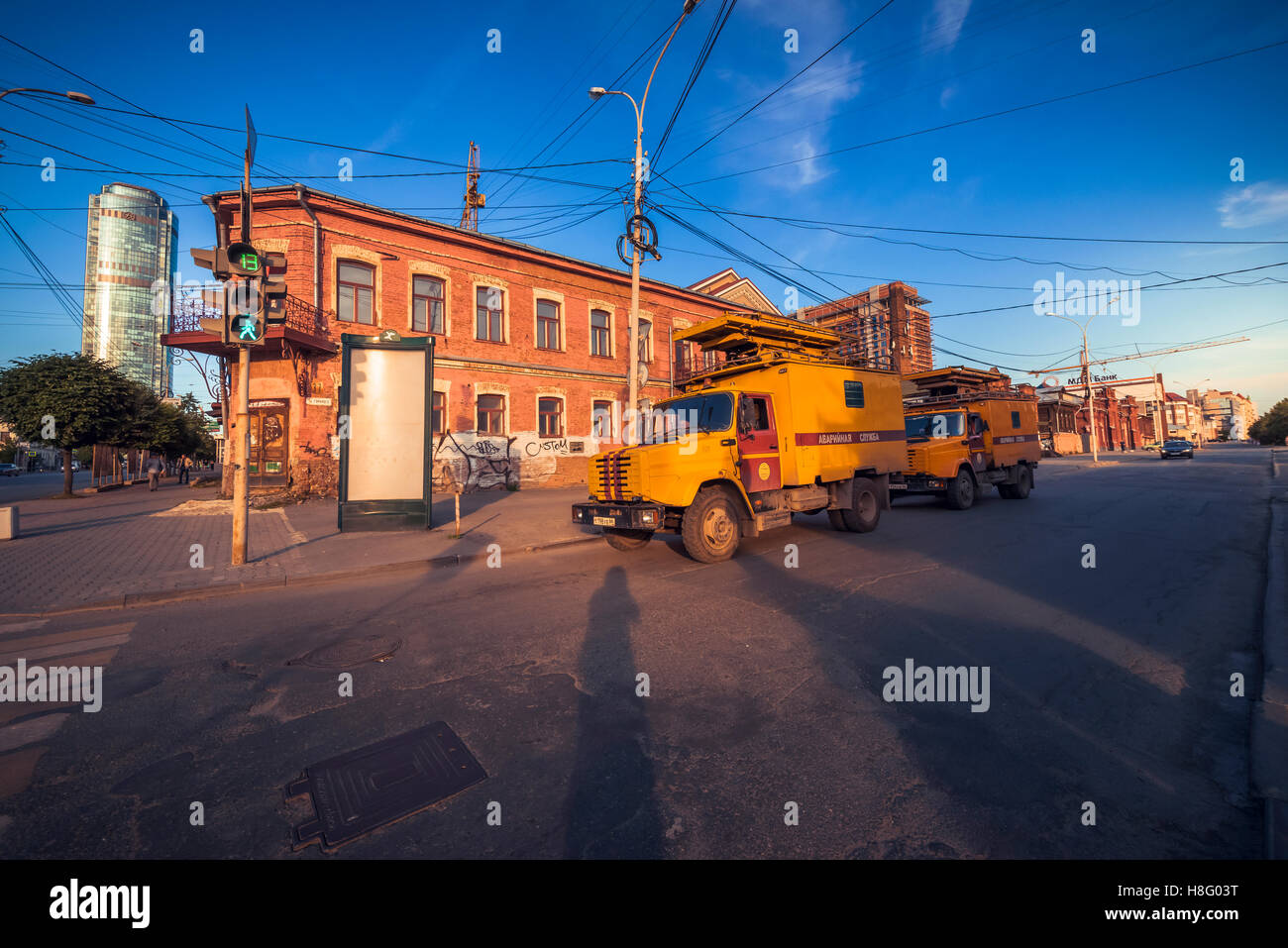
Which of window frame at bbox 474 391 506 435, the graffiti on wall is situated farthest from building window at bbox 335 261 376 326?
the graffiti on wall

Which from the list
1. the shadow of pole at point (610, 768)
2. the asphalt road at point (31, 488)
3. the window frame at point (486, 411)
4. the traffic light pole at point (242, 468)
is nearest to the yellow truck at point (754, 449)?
the shadow of pole at point (610, 768)

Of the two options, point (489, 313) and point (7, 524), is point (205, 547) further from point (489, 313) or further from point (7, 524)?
point (489, 313)

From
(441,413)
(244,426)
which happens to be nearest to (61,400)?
(441,413)

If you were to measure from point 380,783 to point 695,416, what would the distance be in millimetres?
7040

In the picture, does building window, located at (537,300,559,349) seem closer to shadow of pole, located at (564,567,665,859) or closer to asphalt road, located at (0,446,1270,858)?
asphalt road, located at (0,446,1270,858)

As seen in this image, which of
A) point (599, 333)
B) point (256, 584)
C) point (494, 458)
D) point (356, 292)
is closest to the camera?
point (256, 584)

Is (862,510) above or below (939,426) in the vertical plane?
below

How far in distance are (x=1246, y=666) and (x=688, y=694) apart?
4.21 meters

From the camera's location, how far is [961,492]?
43.0 ft

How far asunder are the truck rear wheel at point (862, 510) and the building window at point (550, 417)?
44.2 feet

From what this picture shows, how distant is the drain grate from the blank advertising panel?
28.4 ft

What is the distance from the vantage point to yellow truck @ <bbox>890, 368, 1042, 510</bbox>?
12.9 meters
